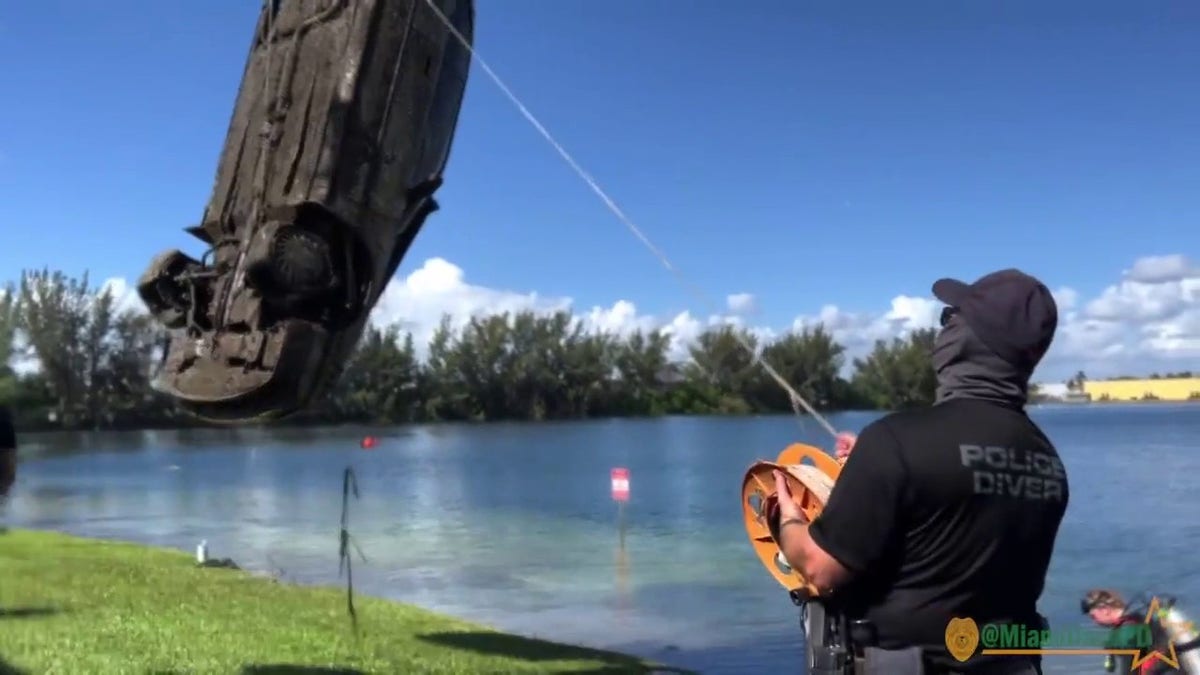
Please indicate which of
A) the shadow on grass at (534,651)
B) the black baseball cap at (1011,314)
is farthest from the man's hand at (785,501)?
the shadow on grass at (534,651)

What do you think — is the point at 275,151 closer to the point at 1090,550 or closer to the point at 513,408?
the point at 1090,550

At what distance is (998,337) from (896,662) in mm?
758

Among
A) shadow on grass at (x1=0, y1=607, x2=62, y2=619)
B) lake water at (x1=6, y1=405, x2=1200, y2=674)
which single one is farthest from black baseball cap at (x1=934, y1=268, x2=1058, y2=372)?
shadow on grass at (x1=0, y1=607, x2=62, y2=619)

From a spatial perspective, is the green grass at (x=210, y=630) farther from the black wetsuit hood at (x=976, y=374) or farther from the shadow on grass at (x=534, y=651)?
the black wetsuit hood at (x=976, y=374)

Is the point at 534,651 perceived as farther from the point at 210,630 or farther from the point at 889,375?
the point at 889,375

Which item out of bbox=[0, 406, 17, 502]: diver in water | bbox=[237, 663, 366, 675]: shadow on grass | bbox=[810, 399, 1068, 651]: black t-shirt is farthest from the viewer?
bbox=[237, 663, 366, 675]: shadow on grass

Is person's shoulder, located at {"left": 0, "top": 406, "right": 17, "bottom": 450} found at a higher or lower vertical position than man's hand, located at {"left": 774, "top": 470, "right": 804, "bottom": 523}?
higher

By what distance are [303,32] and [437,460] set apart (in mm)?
54893

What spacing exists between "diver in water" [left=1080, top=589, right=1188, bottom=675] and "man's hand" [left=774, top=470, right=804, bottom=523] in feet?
8.34

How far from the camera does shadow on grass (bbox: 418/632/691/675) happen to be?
35.4 ft

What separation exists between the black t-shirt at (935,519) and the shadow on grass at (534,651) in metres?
7.54

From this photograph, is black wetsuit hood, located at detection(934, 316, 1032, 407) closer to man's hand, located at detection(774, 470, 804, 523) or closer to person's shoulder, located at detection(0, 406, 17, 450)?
man's hand, located at detection(774, 470, 804, 523)

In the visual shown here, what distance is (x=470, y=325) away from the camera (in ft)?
231

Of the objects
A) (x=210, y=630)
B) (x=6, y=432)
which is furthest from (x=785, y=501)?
(x=210, y=630)
